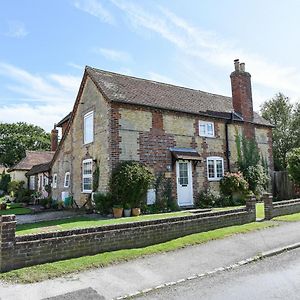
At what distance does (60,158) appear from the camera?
2334 centimetres

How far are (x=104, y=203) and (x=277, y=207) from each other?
812 centimetres

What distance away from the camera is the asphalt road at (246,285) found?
5.54 m

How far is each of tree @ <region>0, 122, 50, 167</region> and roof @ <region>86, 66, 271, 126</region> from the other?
45.2m

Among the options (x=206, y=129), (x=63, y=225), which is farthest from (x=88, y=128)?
(x=63, y=225)

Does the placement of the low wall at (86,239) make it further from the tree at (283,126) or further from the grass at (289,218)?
the tree at (283,126)

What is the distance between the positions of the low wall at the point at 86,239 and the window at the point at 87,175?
905cm

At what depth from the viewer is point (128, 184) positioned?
15047mm

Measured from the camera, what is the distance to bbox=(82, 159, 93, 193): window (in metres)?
18.0

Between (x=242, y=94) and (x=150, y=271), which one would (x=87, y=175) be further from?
(x=242, y=94)

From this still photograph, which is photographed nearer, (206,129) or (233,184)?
(233,184)

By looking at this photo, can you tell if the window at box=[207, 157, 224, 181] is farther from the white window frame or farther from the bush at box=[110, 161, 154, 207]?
the white window frame

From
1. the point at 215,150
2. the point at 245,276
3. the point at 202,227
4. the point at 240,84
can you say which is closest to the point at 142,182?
the point at 202,227

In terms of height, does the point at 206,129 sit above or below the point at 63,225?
above

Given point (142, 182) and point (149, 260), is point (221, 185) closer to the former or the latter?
point (142, 182)
